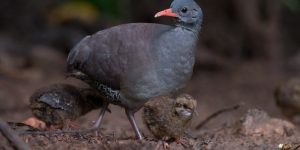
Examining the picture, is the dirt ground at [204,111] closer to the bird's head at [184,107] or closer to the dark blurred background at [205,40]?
the dark blurred background at [205,40]

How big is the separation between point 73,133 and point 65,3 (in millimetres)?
6423

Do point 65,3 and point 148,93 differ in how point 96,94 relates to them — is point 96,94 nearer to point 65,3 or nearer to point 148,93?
point 148,93

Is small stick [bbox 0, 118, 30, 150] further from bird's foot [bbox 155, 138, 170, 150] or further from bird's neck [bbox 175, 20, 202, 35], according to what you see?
bird's neck [bbox 175, 20, 202, 35]

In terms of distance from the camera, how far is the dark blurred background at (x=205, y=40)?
9.33m

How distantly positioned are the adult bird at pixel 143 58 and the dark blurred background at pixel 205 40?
403 cm

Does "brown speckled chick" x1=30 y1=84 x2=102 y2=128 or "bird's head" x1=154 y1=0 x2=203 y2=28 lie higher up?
"bird's head" x1=154 y1=0 x2=203 y2=28

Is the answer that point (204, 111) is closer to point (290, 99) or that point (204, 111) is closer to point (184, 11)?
point (290, 99)

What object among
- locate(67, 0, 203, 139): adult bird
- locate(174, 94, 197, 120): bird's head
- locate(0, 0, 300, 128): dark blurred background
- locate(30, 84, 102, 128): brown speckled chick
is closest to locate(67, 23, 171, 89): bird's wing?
locate(67, 0, 203, 139): adult bird

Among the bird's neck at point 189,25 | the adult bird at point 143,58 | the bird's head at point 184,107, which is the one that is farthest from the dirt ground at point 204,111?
the bird's neck at point 189,25

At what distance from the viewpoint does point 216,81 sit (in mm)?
10031

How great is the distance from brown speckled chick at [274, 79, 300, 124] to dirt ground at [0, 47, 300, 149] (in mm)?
296

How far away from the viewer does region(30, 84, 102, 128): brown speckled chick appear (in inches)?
194

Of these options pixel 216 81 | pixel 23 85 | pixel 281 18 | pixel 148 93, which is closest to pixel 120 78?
pixel 148 93

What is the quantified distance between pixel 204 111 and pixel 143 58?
138 inches
